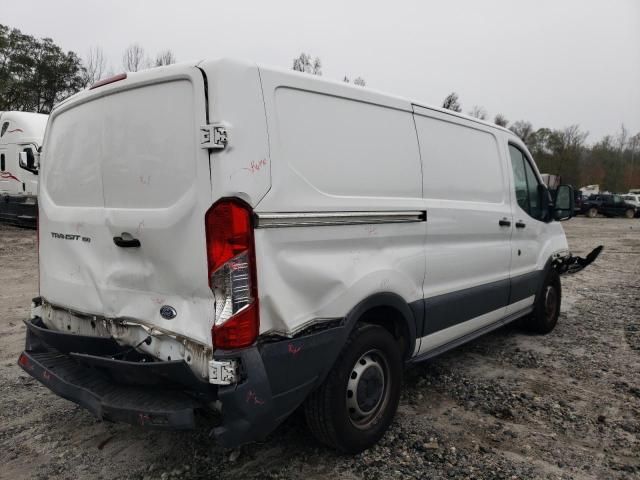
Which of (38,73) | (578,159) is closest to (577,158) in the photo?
(578,159)

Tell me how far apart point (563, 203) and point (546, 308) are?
1.15 m

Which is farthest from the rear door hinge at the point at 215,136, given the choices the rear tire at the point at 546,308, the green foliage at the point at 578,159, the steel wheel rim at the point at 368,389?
the green foliage at the point at 578,159

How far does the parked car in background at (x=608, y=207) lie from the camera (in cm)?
3266

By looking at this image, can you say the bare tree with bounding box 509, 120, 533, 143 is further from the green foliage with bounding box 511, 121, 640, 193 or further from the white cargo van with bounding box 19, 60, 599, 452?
the white cargo van with bounding box 19, 60, 599, 452

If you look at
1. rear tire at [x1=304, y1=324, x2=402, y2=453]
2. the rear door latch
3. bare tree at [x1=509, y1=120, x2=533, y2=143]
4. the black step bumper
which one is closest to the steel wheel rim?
rear tire at [x1=304, y1=324, x2=402, y2=453]

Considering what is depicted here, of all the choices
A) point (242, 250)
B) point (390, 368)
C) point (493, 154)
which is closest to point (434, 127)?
point (493, 154)

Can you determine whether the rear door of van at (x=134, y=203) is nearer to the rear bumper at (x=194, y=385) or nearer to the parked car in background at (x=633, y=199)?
the rear bumper at (x=194, y=385)

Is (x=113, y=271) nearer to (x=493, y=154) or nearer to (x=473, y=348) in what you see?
(x=493, y=154)

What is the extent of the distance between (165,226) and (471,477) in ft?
7.05

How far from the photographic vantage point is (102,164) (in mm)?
2705

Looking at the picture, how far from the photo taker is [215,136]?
7.15 ft

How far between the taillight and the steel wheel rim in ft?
2.76

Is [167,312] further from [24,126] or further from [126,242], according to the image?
[24,126]

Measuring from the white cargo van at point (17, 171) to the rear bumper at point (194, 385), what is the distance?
12.8 meters
